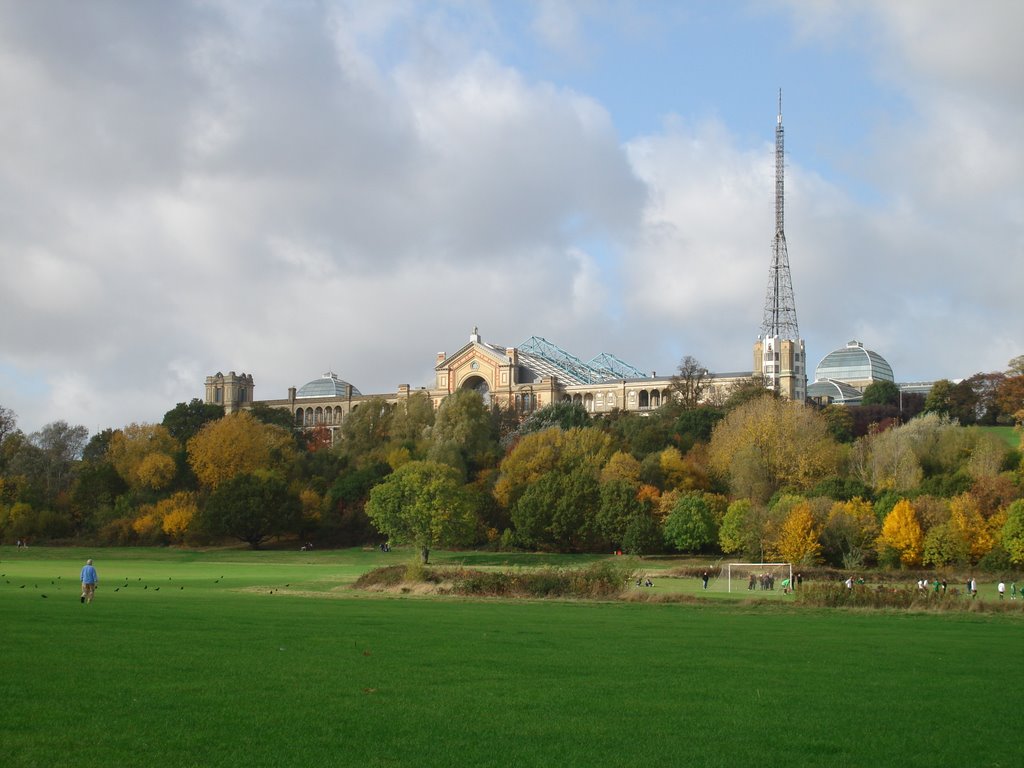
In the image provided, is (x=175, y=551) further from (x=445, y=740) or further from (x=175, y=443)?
(x=445, y=740)

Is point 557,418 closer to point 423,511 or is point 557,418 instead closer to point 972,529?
point 423,511

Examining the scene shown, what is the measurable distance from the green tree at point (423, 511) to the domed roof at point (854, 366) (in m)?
97.8

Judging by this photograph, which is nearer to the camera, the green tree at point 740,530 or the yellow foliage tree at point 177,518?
the green tree at point 740,530

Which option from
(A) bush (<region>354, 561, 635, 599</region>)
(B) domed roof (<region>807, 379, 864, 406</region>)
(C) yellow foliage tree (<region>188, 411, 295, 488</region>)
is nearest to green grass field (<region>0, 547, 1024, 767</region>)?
(A) bush (<region>354, 561, 635, 599</region>)

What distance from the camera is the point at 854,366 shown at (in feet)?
517

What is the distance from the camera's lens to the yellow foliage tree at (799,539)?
198 feet

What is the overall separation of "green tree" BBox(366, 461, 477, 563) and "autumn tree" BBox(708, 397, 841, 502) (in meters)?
17.9

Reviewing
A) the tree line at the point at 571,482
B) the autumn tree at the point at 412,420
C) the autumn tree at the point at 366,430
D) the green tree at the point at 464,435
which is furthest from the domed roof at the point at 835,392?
the autumn tree at the point at 366,430

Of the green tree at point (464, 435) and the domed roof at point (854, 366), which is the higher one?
the domed roof at point (854, 366)

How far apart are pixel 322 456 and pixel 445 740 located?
8677cm

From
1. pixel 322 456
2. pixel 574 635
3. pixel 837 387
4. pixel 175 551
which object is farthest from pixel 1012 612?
pixel 837 387

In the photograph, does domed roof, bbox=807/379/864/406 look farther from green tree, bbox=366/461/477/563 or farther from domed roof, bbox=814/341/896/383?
green tree, bbox=366/461/477/563

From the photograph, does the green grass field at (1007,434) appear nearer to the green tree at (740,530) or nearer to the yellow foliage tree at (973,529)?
the yellow foliage tree at (973,529)

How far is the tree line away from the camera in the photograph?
62344 millimetres
